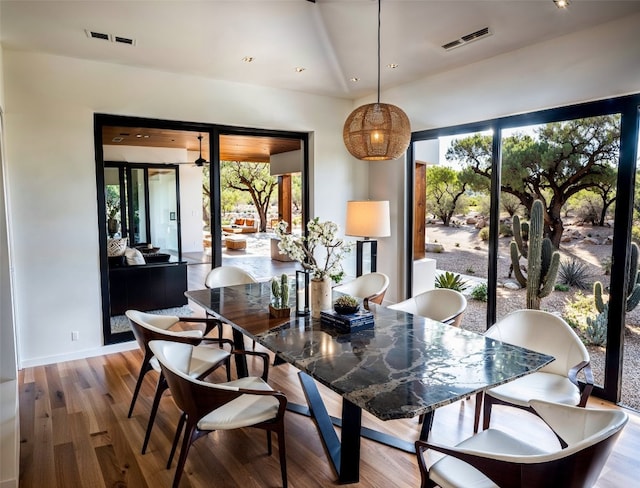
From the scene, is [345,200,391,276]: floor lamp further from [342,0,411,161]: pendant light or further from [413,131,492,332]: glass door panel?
[342,0,411,161]: pendant light

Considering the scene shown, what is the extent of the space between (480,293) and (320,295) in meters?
2.41

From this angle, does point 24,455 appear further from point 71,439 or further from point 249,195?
point 249,195

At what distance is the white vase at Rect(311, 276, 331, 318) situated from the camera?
2973 mm

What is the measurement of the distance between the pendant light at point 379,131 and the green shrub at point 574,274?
2096 mm

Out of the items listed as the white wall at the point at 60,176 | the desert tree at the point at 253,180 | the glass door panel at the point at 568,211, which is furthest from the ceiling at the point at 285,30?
the desert tree at the point at 253,180

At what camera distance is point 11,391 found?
10.4 feet

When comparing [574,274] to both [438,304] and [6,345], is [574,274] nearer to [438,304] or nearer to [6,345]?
[438,304]

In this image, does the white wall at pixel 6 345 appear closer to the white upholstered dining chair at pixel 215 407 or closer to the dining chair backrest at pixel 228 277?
the white upholstered dining chair at pixel 215 407

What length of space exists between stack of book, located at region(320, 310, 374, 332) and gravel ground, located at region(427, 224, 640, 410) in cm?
219

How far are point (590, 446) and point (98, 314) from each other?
4486mm

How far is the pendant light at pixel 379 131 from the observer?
2.76 metres

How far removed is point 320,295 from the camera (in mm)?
2980

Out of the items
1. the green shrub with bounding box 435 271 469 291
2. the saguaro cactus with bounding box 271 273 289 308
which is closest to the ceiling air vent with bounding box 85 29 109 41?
the saguaro cactus with bounding box 271 273 289 308

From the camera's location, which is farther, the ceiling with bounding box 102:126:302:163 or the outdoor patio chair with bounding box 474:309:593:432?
the ceiling with bounding box 102:126:302:163
